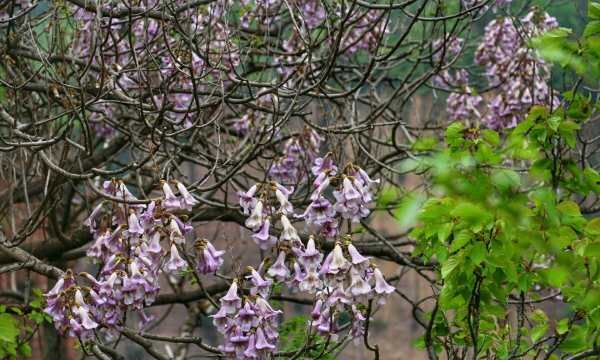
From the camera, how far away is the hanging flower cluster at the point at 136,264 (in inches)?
147

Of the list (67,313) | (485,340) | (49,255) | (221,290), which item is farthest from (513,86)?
(67,313)

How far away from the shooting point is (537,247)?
3.28m

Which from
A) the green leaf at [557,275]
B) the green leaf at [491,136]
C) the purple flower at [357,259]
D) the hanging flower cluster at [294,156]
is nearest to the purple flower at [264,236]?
the purple flower at [357,259]

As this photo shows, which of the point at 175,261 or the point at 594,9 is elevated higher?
the point at 594,9

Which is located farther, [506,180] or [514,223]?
[514,223]

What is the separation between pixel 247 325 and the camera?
11.9 feet

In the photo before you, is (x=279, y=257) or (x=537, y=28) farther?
(x=537, y=28)

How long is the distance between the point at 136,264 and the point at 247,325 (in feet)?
1.68

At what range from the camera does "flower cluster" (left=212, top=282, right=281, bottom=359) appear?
3637 millimetres

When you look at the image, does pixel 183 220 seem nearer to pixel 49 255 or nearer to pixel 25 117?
pixel 49 255

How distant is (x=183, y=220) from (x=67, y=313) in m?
0.60

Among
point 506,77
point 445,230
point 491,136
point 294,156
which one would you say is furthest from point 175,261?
point 506,77

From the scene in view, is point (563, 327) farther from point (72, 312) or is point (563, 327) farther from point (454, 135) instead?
point (72, 312)

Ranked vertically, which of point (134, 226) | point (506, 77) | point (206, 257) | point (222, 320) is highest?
point (506, 77)
